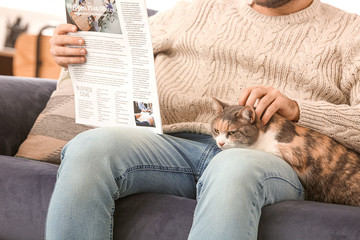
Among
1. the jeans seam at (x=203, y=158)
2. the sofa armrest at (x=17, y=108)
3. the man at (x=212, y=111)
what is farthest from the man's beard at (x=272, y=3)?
the sofa armrest at (x=17, y=108)

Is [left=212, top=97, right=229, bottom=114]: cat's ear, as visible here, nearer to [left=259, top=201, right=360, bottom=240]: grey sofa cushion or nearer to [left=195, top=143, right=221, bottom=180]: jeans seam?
[left=195, top=143, right=221, bottom=180]: jeans seam

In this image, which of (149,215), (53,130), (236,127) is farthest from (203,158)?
(53,130)

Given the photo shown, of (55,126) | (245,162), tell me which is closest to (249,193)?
(245,162)

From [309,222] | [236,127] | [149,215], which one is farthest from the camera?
[236,127]

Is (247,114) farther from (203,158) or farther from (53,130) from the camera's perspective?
(53,130)

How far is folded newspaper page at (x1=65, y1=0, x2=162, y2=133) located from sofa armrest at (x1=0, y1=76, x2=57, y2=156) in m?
0.33

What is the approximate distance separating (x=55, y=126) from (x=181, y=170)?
0.56 m

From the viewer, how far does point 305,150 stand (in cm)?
102

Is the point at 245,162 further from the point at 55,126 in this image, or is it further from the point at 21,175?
the point at 55,126

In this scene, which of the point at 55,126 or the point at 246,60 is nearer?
the point at 246,60

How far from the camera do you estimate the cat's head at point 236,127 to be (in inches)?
41.5

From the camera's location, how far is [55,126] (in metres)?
1.45

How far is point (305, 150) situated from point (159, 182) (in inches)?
13.3

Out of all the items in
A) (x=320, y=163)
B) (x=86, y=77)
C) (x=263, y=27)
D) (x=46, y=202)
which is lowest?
(x=46, y=202)
